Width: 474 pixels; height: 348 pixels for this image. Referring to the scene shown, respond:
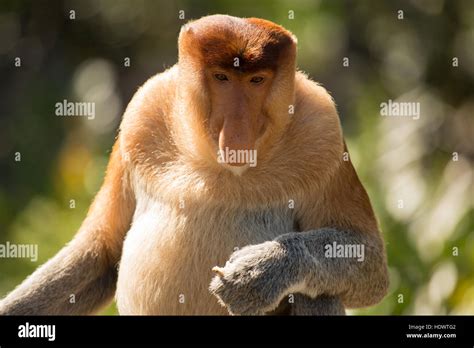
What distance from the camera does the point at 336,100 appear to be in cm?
983

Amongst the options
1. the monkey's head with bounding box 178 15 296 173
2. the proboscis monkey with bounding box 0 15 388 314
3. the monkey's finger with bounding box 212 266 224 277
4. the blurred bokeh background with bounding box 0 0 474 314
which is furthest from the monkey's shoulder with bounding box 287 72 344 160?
the blurred bokeh background with bounding box 0 0 474 314

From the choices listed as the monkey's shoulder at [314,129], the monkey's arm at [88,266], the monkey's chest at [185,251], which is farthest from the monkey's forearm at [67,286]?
the monkey's shoulder at [314,129]

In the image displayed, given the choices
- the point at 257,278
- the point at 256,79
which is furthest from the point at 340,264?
the point at 256,79

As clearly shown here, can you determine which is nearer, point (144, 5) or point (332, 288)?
point (332, 288)

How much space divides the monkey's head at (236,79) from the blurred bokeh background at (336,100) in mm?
2815

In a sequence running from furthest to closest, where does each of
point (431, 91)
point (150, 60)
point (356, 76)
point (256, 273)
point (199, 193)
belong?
point (150, 60) → point (356, 76) → point (431, 91) → point (199, 193) → point (256, 273)

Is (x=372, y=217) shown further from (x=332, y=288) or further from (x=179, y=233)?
(x=179, y=233)

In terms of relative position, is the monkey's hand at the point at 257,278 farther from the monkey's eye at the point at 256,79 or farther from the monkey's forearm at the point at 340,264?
the monkey's eye at the point at 256,79

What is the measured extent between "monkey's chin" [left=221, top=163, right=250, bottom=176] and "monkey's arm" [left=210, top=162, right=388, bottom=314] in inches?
13.5

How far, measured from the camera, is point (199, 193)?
186 inches

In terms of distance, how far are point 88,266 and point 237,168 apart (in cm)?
98

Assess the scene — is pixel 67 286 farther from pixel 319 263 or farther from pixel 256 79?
pixel 256 79
